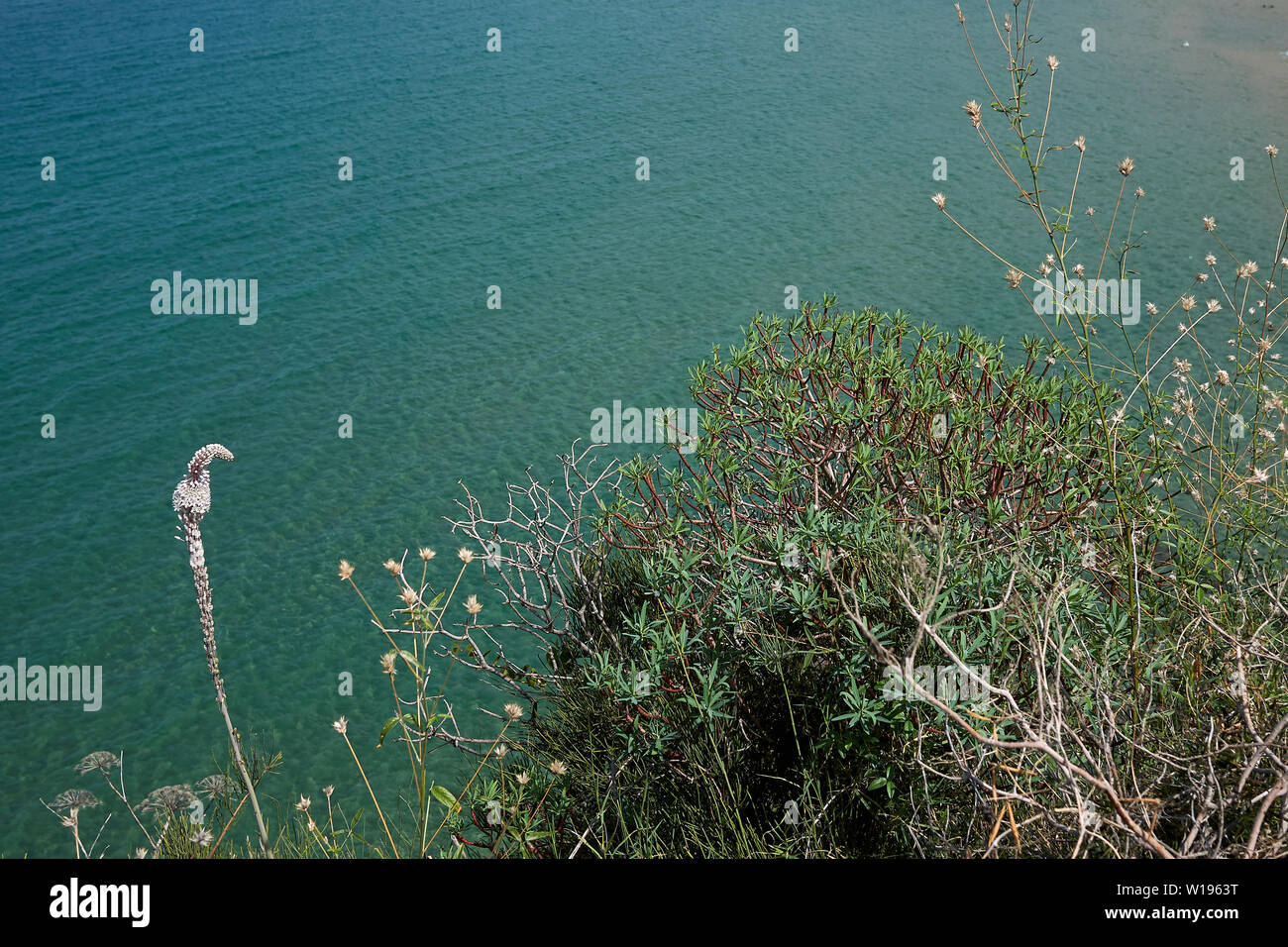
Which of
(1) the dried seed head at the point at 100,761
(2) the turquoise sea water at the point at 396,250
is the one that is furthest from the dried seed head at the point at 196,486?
(2) the turquoise sea water at the point at 396,250

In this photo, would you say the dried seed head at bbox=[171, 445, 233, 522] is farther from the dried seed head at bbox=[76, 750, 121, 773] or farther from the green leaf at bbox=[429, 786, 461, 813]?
the dried seed head at bbox=[76, 750, 121, 773]

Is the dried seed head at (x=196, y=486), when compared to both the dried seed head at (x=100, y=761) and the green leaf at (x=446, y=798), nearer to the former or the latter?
Answer: the green leaf at (x=446, y=798)

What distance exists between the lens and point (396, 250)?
31.9 ft

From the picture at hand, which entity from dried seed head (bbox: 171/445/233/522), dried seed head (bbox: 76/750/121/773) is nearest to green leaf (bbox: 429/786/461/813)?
dried seed head (bbox: 171/445/233/522)

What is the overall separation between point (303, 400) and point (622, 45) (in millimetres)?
8650

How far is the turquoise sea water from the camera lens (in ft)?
19.1

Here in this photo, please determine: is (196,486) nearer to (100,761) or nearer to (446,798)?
(446,798)

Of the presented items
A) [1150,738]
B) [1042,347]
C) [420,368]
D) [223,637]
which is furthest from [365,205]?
[1150,738]

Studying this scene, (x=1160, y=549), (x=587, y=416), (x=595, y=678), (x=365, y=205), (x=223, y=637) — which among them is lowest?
(x=223, y=637)

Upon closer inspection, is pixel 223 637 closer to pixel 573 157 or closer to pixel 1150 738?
pixel 1150 738

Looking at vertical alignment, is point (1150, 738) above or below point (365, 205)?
below

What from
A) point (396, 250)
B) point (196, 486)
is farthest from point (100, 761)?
point (396, 250)

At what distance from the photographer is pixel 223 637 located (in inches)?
224

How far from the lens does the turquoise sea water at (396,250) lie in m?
5.82
